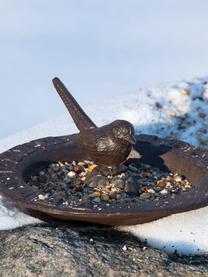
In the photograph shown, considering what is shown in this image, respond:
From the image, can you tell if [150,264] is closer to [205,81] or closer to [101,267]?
[101,267]

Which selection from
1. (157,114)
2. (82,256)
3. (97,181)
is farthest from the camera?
(157,114)

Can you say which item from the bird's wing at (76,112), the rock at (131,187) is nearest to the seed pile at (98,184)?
the rock at (131,187)

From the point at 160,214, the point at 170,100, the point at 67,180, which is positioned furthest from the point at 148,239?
the point at 170,100

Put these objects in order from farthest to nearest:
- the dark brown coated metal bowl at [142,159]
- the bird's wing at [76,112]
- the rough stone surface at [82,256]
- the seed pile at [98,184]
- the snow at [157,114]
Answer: the snow at [157,114], the bird's wing at [76,112], the seed pile at [98,184], the dark brown coated metal bowl at [142,159], the rough stone surface at [82,256]

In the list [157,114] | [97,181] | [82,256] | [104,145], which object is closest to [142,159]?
[97,181]

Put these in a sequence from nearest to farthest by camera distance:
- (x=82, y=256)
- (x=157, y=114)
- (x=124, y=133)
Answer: (x=82, y=256)
(x=124, y=133)
(x=157, y=114)

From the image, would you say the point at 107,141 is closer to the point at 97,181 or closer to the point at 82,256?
the point at 97,181

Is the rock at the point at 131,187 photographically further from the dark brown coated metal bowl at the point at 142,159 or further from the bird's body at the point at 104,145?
the dark brown coated metal bowl at the point at 142,159

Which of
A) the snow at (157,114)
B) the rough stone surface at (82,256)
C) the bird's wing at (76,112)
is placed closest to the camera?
the rough stone surface at (82,256)
